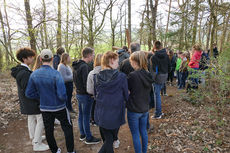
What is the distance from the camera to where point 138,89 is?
2.58 m

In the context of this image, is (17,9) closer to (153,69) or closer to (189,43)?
(153,69)

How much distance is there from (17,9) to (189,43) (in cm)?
1049

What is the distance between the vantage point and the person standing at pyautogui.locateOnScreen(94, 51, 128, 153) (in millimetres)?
2330

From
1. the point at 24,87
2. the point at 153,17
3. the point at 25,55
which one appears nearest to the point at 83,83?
the point at 24,87

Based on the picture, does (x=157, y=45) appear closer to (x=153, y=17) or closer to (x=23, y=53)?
(x=23, y=53)

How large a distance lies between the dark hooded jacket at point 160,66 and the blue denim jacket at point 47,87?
9.42ft

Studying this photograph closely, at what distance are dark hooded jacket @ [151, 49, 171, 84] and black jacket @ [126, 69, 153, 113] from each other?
1999 millimetres

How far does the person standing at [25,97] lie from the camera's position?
114 inches

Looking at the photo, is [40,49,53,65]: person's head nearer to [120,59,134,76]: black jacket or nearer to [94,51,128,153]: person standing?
[94,51,128,153]: person standing

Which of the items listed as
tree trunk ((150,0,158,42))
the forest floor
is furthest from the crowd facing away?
tree trunk ((150,0,158,42))

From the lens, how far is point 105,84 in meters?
2.31

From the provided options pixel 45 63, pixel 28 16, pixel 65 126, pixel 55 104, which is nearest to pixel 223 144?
pixel 65 126

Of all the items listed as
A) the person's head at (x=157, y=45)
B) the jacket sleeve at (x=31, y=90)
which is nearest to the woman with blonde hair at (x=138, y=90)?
the jacket sleeve at (x=31, y=90)

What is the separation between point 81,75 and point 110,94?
125 centimetres
